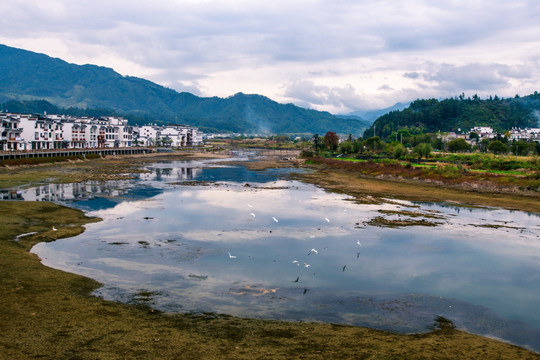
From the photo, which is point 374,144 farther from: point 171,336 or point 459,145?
point 171,336

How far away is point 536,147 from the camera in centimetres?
10788

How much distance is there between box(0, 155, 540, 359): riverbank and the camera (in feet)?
41.1

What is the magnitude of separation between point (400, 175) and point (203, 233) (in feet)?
156

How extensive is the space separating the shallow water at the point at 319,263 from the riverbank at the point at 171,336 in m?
1.19

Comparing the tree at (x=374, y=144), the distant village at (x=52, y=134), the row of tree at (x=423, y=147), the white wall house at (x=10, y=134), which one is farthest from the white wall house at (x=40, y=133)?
the tree at (x=374, y=144)

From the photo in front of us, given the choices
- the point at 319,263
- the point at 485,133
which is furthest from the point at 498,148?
the point at 319,263

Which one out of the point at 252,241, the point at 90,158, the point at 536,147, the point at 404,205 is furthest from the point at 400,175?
the point at 90,158

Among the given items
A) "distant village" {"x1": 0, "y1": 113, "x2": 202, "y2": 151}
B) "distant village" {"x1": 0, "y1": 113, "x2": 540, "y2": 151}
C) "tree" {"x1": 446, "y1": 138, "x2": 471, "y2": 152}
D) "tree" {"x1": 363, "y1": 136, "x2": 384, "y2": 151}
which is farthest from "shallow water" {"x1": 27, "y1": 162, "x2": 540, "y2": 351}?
"tree" {"x1": 363, "y1": 136, "x2": 384, "y2": 151}

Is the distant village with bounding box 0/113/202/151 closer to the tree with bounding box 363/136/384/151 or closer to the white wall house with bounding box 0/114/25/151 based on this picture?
the white wall house with bounding box 0/114/25/151

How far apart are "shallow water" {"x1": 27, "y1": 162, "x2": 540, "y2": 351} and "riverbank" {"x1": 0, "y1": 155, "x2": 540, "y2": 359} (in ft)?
3.90

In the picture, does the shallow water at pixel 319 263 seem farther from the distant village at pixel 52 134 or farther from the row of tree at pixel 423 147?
the distant village at pixel 52 134

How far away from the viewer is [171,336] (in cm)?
1369

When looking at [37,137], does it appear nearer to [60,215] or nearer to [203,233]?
[60,215]

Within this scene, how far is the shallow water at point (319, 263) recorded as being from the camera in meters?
17.1
